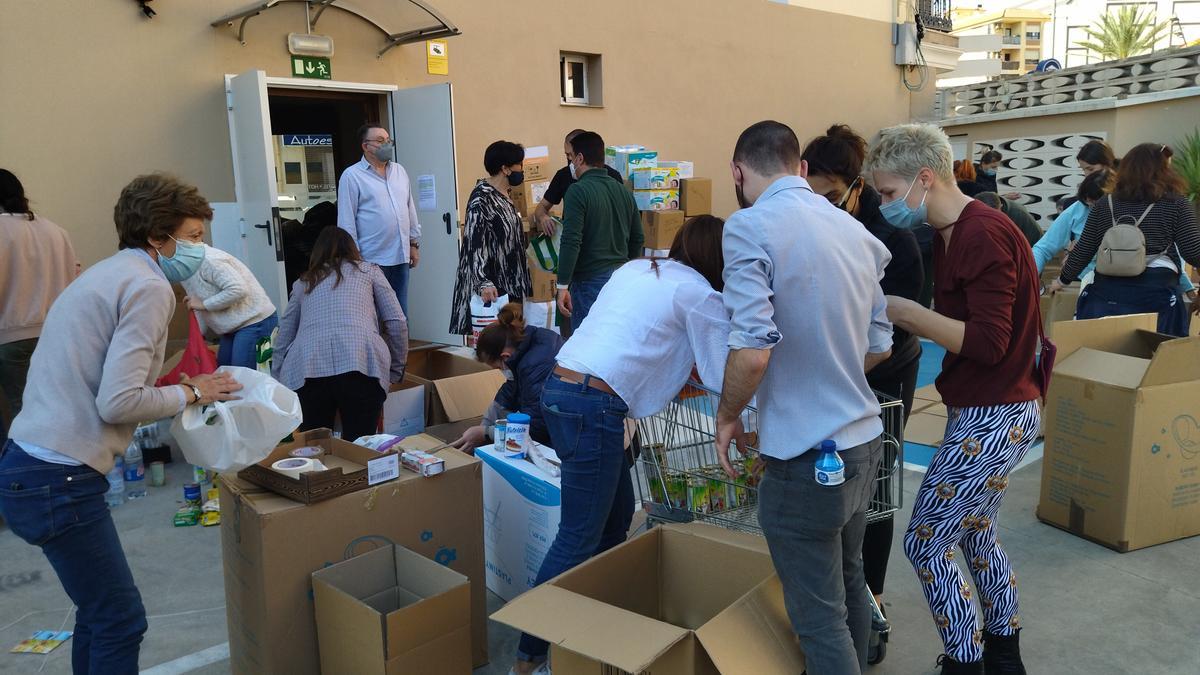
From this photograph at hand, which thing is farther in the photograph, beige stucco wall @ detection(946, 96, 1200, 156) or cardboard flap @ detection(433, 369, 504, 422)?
beige stucco wall @ detection(946, 96, 1200, 156)

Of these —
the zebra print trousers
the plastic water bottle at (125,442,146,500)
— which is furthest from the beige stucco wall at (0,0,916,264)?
the zebra print trousers

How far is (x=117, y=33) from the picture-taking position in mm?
5500

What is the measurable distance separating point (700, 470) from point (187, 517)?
271 cm

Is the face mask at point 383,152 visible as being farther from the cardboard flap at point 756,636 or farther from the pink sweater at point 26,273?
the cardboard flap at point 756,636

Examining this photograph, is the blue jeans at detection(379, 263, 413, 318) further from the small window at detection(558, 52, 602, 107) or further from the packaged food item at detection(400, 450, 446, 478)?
the packaged food item at detection(400, 450, 446, 478)

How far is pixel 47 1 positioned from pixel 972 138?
12014 mm

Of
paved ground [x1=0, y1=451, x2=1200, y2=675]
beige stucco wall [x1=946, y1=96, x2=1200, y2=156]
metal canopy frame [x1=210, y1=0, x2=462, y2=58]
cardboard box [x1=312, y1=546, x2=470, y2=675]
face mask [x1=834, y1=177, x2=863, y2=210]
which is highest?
metal canopy frame [x1=210, y1=0, x2=462, y2=58]

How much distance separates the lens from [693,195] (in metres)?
7.59

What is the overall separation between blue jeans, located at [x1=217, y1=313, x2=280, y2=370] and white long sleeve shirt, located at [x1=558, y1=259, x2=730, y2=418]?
2552 millimetres

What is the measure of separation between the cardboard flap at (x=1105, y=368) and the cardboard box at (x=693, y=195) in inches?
167

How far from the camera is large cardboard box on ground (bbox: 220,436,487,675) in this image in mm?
2377

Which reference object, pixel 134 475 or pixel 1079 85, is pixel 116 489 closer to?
pixel 134 475

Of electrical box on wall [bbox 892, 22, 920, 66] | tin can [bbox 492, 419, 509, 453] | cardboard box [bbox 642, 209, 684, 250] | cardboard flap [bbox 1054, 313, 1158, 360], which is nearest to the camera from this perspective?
tin can [bbox 492, 419, 509, 453]

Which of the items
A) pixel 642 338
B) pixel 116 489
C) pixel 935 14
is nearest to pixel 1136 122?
pixel 935 14
